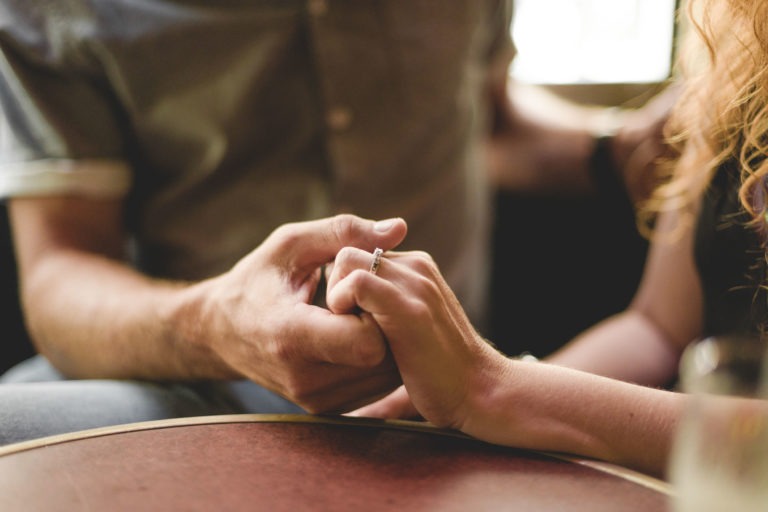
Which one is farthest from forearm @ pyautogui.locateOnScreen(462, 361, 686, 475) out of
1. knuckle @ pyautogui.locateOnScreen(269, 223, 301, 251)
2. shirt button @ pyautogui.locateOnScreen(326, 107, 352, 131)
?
shirt button @ pyautogui.locateOnScreen(326, 107, 352, 131)

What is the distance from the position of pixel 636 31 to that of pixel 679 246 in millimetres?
1526

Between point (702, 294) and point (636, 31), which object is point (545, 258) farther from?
point (636, 31)

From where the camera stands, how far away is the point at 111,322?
0.90m

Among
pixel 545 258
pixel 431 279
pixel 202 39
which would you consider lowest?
pixel 545 258

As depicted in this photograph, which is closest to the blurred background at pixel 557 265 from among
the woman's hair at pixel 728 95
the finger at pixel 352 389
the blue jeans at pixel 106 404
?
the woman's hair at pixel 728 95

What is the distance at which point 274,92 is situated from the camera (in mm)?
1141

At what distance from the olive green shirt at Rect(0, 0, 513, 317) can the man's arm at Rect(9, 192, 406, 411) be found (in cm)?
8

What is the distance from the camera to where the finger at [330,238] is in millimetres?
612

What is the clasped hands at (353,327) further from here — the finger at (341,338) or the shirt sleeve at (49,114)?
the shirt sleeve at (49,114)

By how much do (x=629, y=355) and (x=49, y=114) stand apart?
2.90 ft

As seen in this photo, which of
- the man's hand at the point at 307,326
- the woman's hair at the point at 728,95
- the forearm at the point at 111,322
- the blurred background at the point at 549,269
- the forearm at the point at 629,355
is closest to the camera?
the man's hand at the point at 307,326

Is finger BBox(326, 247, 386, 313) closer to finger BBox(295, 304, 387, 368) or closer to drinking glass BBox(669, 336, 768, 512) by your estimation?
finger BBox(295, 304, 387, 368)

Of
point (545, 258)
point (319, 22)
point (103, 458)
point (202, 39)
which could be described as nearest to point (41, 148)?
point (202, 39)

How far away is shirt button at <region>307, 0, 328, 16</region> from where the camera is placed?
3.59ft
